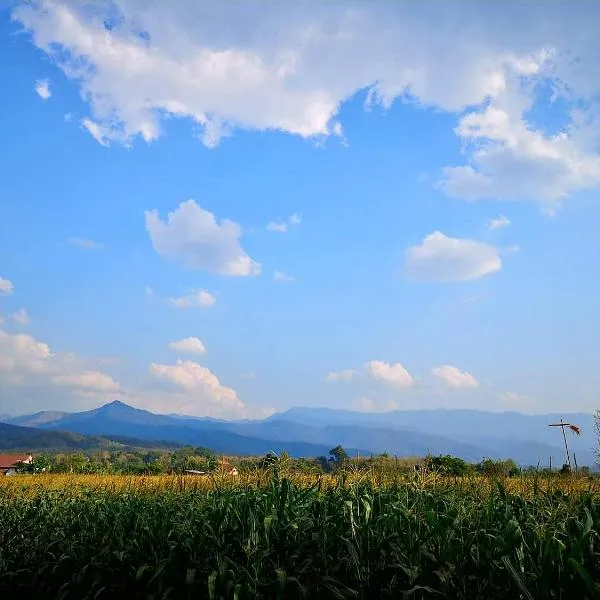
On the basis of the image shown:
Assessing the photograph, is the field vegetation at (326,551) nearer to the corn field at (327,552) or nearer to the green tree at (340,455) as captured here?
the corn field at (327,552)

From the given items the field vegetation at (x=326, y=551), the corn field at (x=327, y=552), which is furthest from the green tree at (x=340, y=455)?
the corn field at (x=327, y=552)

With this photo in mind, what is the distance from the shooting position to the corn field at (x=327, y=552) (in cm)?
373

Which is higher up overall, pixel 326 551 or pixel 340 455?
pixel 340 455

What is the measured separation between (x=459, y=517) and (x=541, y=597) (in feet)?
4.72

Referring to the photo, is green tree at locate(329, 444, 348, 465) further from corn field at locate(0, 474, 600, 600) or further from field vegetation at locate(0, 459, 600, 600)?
corn field at locate(0, 474, 600, 600)

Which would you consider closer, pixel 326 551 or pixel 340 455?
pixel 326 551

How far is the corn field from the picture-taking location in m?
3.73

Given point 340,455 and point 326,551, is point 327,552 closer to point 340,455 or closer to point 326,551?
point 326,551

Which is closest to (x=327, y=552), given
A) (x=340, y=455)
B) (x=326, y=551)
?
(x=326, y=551)

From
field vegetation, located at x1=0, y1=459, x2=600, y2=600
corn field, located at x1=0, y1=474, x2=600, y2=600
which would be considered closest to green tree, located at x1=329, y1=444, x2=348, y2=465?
field vegetation, located at x1=0, y1=459, x2=600, y2=600

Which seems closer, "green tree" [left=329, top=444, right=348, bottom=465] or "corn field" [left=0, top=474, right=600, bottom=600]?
"corn field" [left=0, top=474, right=600, bottom=600]

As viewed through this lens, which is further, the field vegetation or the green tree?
the green tree

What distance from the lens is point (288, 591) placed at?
4.22 m

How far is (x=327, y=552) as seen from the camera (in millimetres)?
4602
